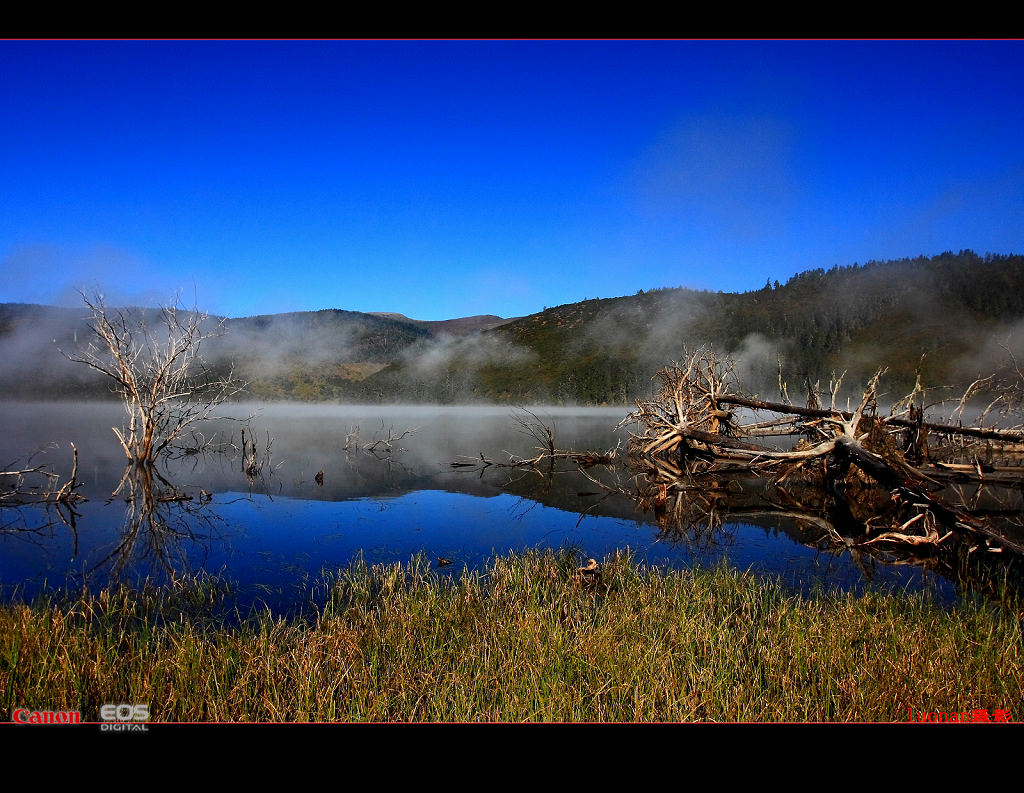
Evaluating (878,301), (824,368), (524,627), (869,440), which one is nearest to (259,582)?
(524,627)

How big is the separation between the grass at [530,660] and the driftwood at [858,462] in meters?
4.11

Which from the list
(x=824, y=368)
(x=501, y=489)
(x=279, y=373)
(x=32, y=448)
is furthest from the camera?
(x=279, y=373)

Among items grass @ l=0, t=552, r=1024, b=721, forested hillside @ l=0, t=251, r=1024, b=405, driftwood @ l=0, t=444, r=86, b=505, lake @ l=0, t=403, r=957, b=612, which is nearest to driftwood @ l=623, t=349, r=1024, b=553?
lake @ l=0, t=403, r=957, b=612

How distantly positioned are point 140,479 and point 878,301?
502 feet

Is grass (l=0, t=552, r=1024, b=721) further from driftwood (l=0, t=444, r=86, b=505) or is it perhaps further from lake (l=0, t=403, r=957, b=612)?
driftwood (l=0, t=444, r=86, b=505)

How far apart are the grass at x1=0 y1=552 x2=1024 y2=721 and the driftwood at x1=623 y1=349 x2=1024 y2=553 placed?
13.5 feet

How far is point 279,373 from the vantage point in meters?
154

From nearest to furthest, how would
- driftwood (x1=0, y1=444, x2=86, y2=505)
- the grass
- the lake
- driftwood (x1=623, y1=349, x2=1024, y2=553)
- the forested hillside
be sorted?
the grass
the lake
driftwood (x1=623, y1=349, x2=1024, y2=553)
driftwood (x1=0, y1=444, x2=86, y2=505)
the forested hillside

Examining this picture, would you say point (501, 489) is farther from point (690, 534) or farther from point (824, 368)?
point (824, 368)

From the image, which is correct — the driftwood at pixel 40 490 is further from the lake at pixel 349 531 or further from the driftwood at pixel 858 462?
the driftwood at pixel 858 462

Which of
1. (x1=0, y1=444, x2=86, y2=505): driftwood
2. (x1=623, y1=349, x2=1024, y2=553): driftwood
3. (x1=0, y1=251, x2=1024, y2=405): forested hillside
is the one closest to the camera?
(x1=623, y1=349, x2=1024, y2=553): driftwood

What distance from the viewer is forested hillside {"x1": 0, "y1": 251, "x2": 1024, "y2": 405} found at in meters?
107

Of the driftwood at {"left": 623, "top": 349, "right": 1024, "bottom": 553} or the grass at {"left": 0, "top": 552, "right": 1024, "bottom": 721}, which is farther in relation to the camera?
the driftwood at {"left": 623, "top": 349, "right": 1024, "bottom": 553}

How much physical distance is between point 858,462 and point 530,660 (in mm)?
12086
